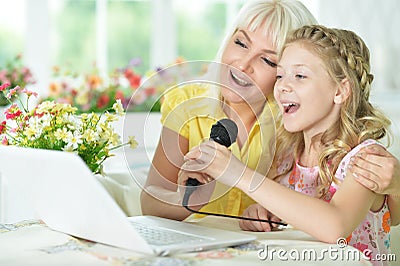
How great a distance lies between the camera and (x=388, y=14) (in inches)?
131

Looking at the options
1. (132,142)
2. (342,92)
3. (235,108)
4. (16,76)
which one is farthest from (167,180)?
(16,76)

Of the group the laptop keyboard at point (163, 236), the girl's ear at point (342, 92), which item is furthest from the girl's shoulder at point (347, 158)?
the laptop keyboard at point (163, 236)

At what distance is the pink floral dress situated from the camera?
150 cm

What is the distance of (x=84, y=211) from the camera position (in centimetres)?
113

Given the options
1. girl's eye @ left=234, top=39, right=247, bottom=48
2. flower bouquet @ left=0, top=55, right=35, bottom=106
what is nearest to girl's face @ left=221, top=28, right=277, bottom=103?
girl's eye @ left=234, top=39, right=247, bottom=48

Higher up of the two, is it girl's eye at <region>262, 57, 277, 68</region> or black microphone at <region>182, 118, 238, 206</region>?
girl's eye at <region>262, 57, 277, 68</region>

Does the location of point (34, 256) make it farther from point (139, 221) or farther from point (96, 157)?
point (96, 157)

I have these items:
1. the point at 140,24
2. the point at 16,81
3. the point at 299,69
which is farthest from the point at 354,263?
the point at 140,24

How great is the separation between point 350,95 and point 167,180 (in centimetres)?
48

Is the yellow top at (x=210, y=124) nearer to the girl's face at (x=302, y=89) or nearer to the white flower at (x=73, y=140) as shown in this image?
the girl's face at (x=302, y=89)

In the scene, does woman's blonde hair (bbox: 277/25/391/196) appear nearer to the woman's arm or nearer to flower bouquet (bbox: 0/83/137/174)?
the woman's arm

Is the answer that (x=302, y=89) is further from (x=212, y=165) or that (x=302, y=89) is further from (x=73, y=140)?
(x=73, y=140)

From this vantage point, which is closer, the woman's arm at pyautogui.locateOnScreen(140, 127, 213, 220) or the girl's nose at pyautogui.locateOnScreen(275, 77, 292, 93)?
the woman's arm at pyautogui.locateOnScreen(140, 127, 213, 220)

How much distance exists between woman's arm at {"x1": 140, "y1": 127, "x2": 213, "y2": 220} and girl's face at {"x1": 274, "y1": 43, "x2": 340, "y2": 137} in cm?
26
